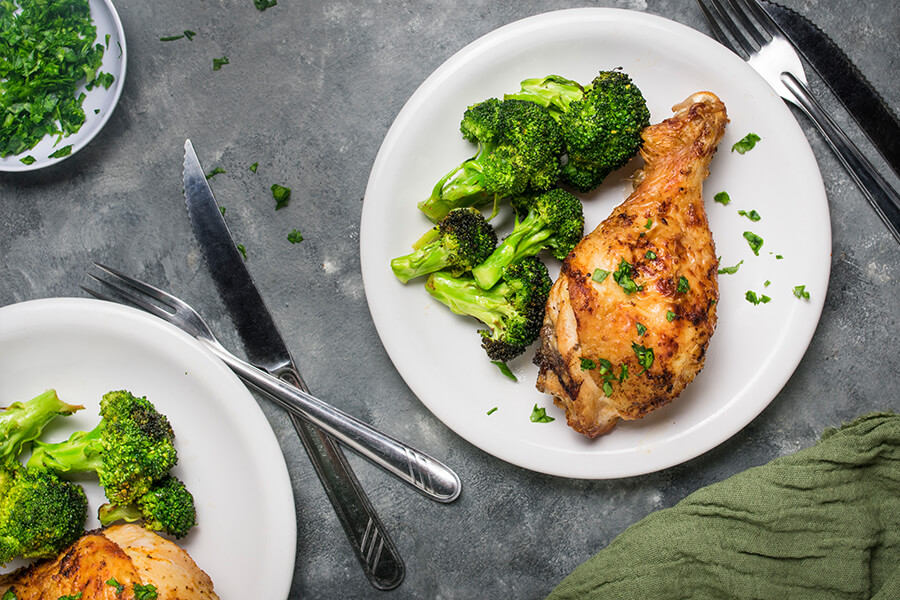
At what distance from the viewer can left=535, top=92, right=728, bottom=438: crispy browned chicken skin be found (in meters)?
2.49

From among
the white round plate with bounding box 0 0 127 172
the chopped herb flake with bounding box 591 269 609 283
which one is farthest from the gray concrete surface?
the chopped herb flake with bounding box 591 269 609 283

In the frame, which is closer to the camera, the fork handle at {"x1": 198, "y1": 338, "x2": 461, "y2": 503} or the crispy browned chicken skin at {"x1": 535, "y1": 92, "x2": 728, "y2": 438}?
the crispy browned chicken skin at {"x1": 535, "y1": 92, "x2": 728, "y2": 438}

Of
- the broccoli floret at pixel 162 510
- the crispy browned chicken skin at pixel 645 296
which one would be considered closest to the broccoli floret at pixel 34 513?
the broccoli floret at pixel 162 510

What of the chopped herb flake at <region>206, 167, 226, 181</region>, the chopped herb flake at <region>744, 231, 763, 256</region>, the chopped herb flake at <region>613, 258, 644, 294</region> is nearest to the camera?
the chopped herb flake at <region>613, 258, 644, 294</region>

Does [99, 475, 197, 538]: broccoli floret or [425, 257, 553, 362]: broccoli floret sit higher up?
[425, 257, 553, 362]: broccoli floret

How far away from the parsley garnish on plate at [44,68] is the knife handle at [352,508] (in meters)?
1.67

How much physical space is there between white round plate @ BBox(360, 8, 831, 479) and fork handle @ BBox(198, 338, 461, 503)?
278mm

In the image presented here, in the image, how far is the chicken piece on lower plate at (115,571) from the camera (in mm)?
2555

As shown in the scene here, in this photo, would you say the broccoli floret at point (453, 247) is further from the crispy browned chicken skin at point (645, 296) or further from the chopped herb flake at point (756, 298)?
the chopped herb flake at point (756, 298)

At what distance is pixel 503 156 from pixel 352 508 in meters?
1.81

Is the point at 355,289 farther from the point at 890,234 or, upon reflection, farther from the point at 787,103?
the point at 890,234

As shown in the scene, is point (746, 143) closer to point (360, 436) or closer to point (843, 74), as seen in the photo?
point (843, 74)

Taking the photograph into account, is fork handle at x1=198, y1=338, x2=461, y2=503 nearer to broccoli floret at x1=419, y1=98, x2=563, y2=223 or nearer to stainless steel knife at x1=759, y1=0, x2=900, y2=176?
broccoli floret at x1=419, y1=98, x2=563, y2=223

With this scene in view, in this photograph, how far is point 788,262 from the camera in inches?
115
